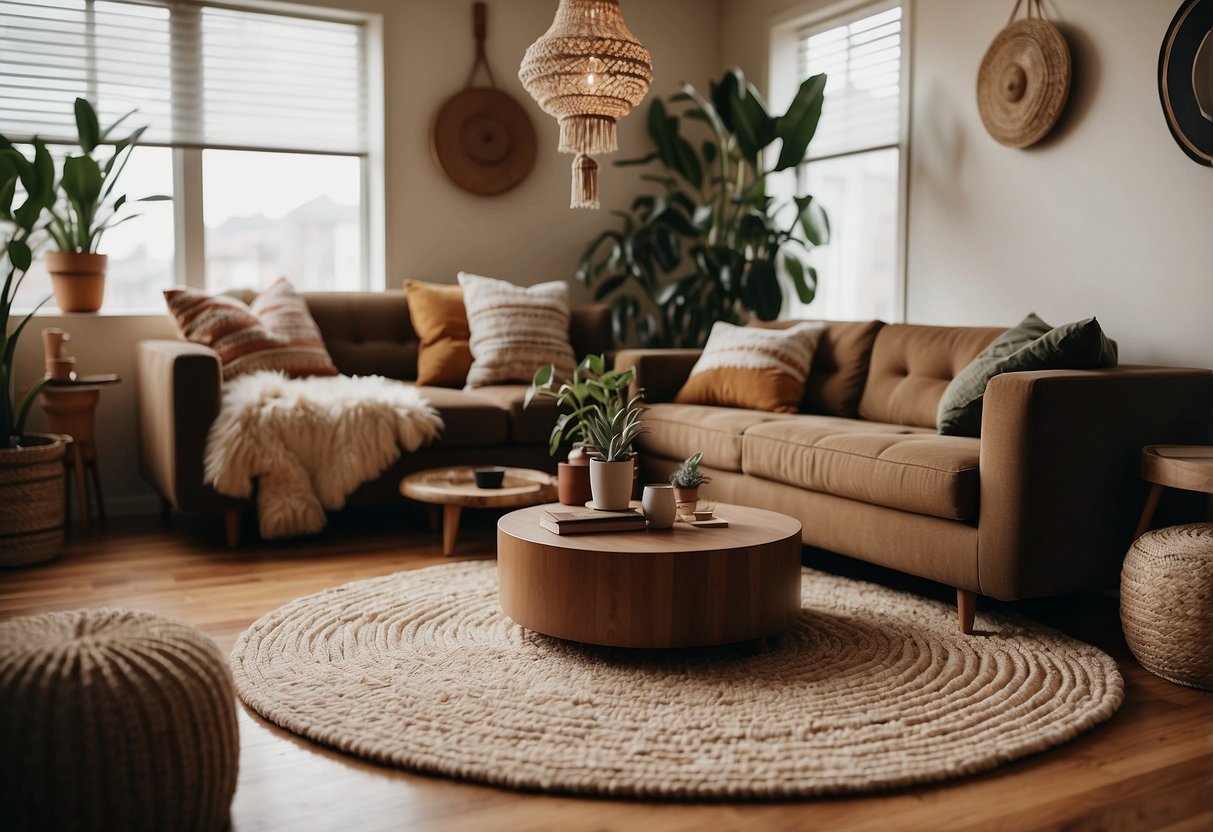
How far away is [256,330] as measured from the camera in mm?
4094

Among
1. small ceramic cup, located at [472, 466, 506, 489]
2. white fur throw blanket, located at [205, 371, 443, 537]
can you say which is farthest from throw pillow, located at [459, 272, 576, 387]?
small ceramic cup, located at [472, 466, 506, 489]

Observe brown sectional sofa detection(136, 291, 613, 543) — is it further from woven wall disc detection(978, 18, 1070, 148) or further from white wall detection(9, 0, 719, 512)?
woven wall disc detection(978, 18, 1070, 148)

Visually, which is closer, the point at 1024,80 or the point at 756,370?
the point at 1024,80

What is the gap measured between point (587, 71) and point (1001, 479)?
4.92 ft

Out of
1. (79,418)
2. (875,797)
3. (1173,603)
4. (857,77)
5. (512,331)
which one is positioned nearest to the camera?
(875,797)

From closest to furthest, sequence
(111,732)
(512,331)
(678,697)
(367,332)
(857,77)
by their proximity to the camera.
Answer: (111,732)
(678,697)
(512,331)
(367,332)
(857,77)

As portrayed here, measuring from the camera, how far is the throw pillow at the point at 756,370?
3.90 m

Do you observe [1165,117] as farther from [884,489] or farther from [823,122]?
[823,122]

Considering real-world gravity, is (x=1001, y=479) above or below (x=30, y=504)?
above

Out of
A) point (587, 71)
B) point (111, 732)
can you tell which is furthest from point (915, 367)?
point (111, 732)

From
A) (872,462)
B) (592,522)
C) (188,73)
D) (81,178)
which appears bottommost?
(592,522)

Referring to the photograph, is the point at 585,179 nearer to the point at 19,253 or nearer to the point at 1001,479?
the point at 1001,479

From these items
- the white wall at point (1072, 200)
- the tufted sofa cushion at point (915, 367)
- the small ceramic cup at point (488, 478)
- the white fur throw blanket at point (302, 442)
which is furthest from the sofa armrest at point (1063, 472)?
the white fur throw blanket at point (302, 442)

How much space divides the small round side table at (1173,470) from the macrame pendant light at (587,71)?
163 cm
